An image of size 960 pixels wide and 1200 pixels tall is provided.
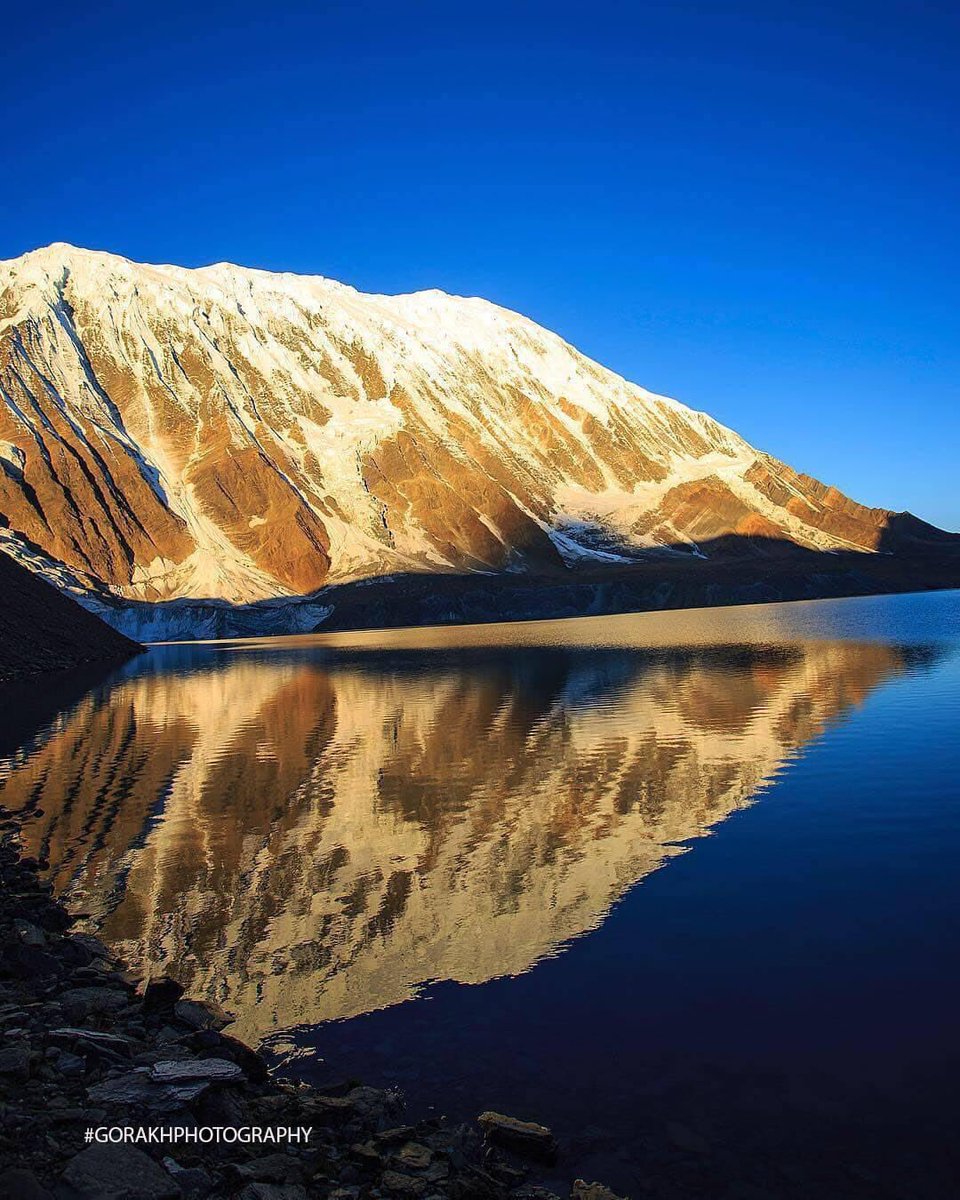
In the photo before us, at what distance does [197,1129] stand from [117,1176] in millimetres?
1356

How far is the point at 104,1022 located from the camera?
11312 millimetres

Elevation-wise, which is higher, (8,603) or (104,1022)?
(8,603)

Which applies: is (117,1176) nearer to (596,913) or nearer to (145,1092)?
(145,1092)

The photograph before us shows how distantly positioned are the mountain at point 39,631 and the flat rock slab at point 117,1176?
7603 cm

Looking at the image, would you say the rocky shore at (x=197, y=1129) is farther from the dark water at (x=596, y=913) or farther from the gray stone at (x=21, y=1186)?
the dark water at (x=596, y=913)

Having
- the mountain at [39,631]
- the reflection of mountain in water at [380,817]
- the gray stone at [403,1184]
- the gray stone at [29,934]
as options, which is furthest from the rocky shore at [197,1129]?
the mountain at [39,631]

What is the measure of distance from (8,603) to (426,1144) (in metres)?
93.6

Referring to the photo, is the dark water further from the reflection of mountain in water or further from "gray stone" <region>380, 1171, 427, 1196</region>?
"gray stone" <region>380, 1171, 427, 1196</region>

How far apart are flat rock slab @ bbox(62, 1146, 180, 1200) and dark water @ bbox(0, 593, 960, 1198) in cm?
327

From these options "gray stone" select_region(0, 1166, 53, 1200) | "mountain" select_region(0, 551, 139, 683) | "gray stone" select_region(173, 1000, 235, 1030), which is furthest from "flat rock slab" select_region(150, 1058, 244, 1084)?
"mountain" select_region(0, 551, 139, 683)

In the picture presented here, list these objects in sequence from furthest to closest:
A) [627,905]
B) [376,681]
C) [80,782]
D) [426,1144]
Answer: [376,681]
[80,782]
[627,905]
[426,1144]

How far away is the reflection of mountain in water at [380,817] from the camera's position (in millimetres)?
14625

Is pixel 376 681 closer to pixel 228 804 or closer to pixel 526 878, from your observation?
pixel 228 804

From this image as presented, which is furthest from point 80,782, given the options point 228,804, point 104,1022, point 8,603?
point 8,603
